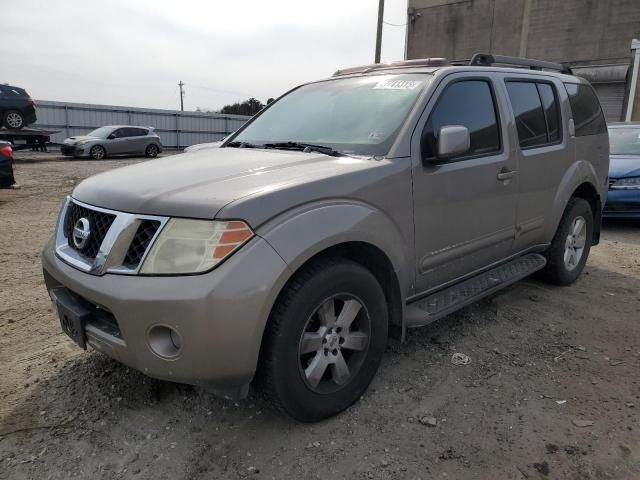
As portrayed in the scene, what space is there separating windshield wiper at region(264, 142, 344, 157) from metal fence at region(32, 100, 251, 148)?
1906 centimetres

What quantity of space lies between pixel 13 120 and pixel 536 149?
1967 cm

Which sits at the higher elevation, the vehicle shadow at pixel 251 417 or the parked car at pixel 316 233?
the parked car at pixel 316 233

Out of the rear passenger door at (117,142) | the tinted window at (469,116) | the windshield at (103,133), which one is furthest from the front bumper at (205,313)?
the windshield at (103,133)

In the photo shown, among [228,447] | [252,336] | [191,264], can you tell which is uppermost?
[191,264]

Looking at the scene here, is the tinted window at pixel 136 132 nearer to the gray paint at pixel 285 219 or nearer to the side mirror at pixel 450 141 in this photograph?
the gray paint at pixel 285 219

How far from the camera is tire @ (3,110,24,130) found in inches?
714

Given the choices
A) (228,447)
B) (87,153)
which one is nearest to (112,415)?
(228,447)

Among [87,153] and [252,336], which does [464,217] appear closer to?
[252,336]

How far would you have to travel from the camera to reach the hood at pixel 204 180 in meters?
2.22

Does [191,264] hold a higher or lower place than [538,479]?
higher

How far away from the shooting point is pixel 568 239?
4633 mm

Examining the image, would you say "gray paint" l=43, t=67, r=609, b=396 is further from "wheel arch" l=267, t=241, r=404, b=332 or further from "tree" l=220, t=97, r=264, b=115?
"tree" l=220, t=97, r=264, b=115

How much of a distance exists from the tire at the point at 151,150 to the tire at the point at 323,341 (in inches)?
812

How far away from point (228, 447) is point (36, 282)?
313cm
